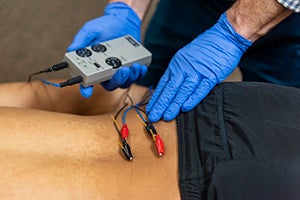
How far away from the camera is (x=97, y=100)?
1069 millimetres

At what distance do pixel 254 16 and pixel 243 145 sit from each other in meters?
0.40

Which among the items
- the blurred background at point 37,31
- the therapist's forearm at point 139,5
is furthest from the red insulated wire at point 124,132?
the blurred background at point 37,31

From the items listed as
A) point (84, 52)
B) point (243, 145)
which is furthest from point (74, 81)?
point (243, 145)

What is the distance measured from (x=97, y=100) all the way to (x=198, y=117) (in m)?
0.38

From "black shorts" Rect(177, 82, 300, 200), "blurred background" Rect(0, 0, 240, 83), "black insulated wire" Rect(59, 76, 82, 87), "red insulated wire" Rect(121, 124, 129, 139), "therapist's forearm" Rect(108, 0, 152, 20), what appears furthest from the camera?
"blurred background" Rect(0, 0, 240, 83)

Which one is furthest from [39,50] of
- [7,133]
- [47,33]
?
[7,133]

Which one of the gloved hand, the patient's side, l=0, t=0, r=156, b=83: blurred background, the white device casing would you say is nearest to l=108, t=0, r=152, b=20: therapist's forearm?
the gloved hand

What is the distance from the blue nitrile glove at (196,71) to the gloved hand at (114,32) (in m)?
0.09

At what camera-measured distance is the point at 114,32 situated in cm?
108

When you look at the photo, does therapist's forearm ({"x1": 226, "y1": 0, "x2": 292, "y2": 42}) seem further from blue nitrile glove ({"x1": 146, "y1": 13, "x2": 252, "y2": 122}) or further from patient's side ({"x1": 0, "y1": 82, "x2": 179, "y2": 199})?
patient's side ({"x1": 0, "y1": 82, "x2": 179, "y2": 199})

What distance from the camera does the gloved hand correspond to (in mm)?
933

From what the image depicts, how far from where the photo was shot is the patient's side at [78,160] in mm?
691

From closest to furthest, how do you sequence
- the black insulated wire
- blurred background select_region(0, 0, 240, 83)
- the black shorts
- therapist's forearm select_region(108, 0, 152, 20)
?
1. the black shorts
2. the black insulated wire
3. therapist's forearm select_region(108, 0, 152, 20)
4. blurred background select_region(0, 0, 240, 83)

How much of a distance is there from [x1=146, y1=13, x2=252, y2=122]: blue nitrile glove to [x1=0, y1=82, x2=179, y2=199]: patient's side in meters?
0.05
